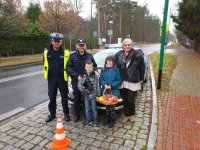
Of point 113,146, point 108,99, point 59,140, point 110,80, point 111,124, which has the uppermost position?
point 110,80

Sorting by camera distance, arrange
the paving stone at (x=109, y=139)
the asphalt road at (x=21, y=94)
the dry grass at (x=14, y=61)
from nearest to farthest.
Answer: the paving stone at (x=109, y=139) < the asphalt road at (x=21, y=94) < the dry grass at (x=14, y=61)

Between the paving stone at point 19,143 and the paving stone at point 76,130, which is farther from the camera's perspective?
the paving stone at point 76,130

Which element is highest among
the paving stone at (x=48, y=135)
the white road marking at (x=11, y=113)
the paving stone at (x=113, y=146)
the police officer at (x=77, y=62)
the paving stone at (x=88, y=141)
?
the police officer at (x=77, y=62)

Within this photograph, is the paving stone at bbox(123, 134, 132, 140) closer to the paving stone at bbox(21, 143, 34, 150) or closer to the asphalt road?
the paving stone at bbox(21, 143, 34, 150)

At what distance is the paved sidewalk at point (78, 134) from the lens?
3672 mm

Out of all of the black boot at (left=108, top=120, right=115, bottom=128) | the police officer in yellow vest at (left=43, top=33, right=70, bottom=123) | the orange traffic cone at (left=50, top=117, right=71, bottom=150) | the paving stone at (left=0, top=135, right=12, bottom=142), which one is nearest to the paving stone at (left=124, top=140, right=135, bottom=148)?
the black boot at (left=108, top=120, right=115, bottom=128)

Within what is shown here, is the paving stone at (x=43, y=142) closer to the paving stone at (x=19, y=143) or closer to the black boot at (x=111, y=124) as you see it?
the paving stone at (x=19, y=143)

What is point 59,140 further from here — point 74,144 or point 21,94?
point 21,94

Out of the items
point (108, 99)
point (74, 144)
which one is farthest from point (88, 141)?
point (108, 99)

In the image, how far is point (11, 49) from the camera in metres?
20.1

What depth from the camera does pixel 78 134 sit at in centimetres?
407

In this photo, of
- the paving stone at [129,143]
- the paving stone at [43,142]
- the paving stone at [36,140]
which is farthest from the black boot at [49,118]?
the paving stone at [129,143]

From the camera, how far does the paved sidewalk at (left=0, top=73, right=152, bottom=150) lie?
367cm

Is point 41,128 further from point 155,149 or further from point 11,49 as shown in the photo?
point 11,49
